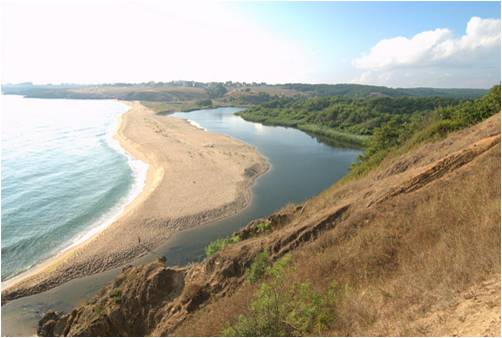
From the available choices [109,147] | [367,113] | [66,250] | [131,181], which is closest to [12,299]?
[66,250]

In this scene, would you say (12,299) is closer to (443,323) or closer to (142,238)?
(142,238)

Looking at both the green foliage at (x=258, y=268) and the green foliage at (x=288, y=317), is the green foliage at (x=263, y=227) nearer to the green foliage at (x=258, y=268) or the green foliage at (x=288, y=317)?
the green foliage at (x=258, y=268)

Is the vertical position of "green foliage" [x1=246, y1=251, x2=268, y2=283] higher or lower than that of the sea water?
higher

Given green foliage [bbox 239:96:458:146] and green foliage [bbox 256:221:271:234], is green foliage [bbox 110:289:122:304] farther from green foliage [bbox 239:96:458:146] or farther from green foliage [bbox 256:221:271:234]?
green foliage [bbox 239:96:458:146]

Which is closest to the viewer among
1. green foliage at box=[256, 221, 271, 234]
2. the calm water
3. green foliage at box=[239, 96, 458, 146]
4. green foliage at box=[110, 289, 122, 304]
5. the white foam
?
green foliage at box=[110, 289, 122, 304]

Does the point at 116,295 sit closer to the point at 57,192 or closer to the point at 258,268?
the point at 258,268

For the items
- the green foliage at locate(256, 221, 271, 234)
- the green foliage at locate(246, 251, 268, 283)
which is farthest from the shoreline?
the green foliage at locate(246, 251, 268, 283)

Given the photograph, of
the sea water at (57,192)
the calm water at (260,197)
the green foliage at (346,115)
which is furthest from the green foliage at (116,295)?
the green foliage at (346,115)
